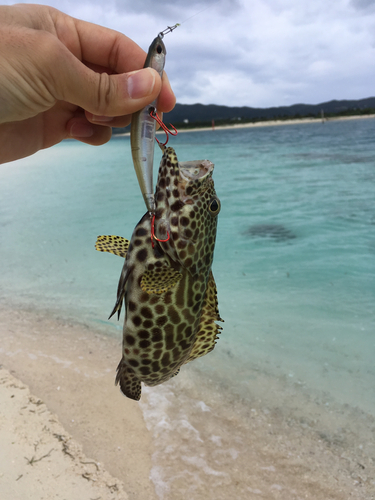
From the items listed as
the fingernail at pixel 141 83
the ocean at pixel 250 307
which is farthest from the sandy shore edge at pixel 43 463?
the fingernail at pixel 141 83

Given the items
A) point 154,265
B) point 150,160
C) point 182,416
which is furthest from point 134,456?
point 150,160

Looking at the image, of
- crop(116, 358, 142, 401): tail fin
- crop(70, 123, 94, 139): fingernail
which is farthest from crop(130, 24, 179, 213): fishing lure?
crop(70, 123, 94, 139): fingernail

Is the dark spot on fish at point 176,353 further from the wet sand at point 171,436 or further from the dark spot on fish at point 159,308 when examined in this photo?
the wet sand at point 171,436

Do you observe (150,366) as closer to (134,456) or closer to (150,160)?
(150,160)

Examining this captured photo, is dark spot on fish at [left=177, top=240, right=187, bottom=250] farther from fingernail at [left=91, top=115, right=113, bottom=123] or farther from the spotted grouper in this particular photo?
fingernail at [left=91, top=115, right=113, bottom=123]

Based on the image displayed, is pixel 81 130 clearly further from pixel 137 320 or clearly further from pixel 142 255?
pixel 137 320

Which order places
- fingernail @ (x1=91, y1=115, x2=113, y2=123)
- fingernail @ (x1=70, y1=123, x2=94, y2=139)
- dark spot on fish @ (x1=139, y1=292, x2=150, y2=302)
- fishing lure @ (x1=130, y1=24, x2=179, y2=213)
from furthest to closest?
fingernail @ (x1=70, y1=123, x2=94, y2=139) < fingernail @ (x1=91, y1=115, x2=113, y2=123) < dark spot on fish @ (x1=139, y1=292, x2=150, y2=302) < fishing lure @ (x1=130, y1=24, x2=179, y2=213)

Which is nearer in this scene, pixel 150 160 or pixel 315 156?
pixel 150 160

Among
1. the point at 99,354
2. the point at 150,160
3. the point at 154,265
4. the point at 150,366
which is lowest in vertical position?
the point at 99,354
